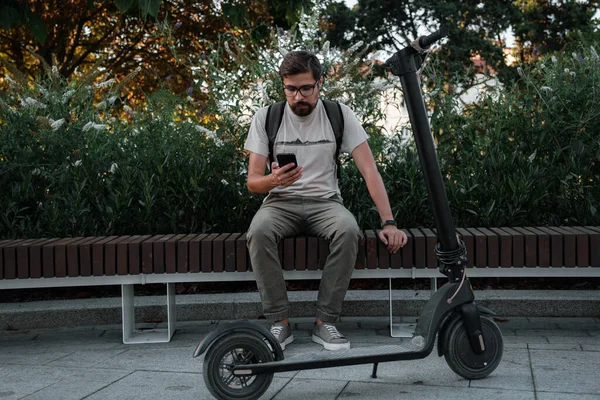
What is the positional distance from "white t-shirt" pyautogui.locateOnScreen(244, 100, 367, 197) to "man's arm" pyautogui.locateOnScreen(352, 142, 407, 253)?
70 mm

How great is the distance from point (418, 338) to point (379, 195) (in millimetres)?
984

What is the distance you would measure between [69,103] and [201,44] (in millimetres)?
11346

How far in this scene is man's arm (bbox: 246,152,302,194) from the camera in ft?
11.9

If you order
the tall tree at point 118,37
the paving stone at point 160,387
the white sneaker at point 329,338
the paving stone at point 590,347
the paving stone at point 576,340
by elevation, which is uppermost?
the tall tree at point 118,37

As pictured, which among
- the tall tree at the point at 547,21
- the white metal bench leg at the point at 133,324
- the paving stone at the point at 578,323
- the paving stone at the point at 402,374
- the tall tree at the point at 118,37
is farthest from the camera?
the tall tree at the point at 547,21

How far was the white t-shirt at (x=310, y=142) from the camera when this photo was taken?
171 inches

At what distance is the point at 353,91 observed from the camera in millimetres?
5941

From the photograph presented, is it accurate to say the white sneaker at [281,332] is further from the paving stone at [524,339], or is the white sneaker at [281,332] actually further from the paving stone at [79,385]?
the paving stone at [524,339]

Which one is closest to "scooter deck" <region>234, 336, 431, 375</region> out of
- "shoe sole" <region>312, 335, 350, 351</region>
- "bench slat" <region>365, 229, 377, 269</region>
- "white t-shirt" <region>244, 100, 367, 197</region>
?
"shoe sole" <region>312, 335, 350, 351</region>

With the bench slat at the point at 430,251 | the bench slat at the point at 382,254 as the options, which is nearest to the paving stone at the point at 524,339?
the bench slat at the point at 430,251

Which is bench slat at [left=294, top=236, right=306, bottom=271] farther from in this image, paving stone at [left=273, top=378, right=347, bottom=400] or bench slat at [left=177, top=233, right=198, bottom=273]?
paving stone at [left=273, top=378, right=347, bottom=400]

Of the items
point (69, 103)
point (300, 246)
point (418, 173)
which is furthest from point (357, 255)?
point (69, 103)

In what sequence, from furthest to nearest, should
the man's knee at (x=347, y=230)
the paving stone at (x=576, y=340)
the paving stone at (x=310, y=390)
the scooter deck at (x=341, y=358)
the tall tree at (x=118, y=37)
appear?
the tall tree at (x=118, y=37)
the paving stone at (x=576, y=340)
the man's knee at (x=347, y=230)
the paving stone at (x=310, y=390)
the scooter deck at (x=341, y=358)

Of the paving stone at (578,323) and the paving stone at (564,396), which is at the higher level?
the paving stone at (578,323)
